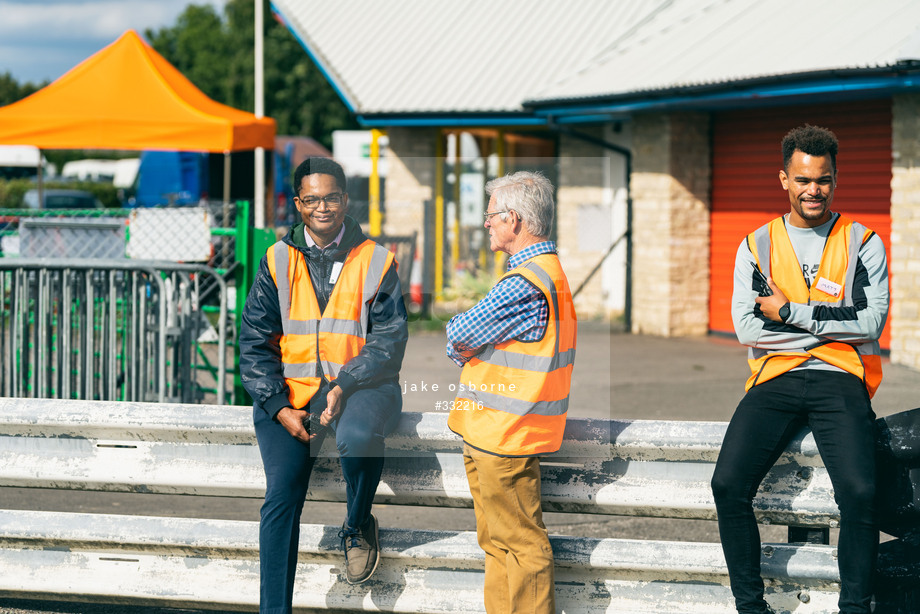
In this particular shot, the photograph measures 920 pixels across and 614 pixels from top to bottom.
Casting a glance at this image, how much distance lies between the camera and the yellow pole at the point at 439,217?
1544 cm

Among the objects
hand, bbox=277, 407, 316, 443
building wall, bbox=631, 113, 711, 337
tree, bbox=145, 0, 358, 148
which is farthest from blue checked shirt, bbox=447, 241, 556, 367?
tree, bbox=145, 0, 358, 148

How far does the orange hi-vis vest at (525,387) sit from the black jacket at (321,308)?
16.5 inches

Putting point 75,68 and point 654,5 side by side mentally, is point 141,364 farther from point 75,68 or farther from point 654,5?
point 654,5

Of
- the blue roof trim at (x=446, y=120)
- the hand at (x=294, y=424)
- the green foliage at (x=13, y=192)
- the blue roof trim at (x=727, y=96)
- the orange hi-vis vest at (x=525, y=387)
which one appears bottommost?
the hand at (x=294, y=424)

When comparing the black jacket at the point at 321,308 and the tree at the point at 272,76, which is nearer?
the black jacket at the point at 321,308

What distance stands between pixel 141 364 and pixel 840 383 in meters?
4.49

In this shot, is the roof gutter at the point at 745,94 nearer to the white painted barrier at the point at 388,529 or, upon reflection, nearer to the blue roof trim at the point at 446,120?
the blue roof trim at the point at 446,120

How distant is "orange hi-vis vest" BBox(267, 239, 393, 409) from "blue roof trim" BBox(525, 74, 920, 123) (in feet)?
25.3

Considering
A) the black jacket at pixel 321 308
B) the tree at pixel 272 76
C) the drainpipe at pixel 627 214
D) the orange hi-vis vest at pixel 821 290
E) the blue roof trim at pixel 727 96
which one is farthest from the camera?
the tree at pixel 272 76

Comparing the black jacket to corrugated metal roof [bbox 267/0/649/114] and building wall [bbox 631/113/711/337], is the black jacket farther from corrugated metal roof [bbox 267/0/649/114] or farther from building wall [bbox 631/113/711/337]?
corrugated metal roof [bbox 267/0/649/114]

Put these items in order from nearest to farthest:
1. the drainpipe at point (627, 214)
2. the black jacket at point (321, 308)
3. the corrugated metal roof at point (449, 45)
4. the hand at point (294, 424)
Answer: the hand at point (294, 424), the black jacket at point (321, 308), the drainpipe at point (627, 214), the corrugated metal roof at point (449, 45)

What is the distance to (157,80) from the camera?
40.0 ft

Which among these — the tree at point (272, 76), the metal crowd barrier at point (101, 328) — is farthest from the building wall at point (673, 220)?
the tree at point (272, 76)

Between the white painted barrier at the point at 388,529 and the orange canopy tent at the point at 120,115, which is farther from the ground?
the orange canopy tent at the point at 120,115
